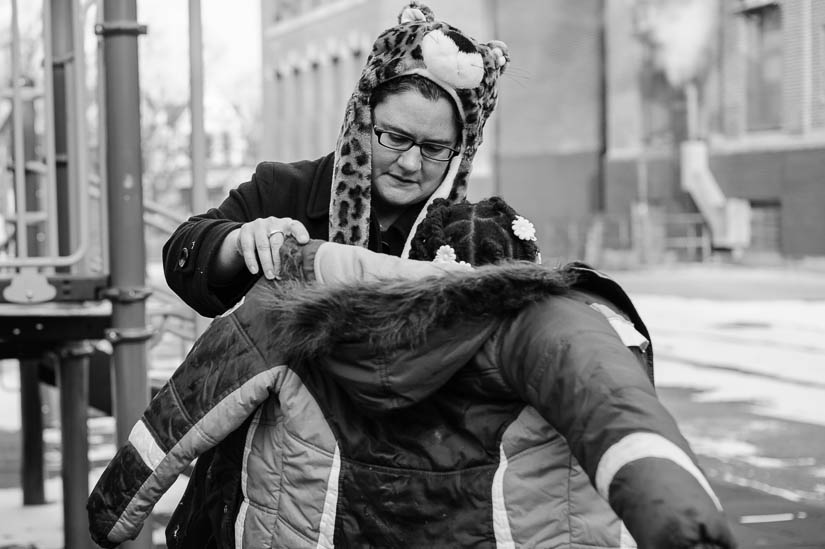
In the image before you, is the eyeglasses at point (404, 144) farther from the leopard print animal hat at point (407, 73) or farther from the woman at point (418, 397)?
the woman at point (418, 397)

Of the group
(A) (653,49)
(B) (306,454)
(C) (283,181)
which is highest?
(A) (653,49)

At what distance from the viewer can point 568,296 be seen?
1.64 m

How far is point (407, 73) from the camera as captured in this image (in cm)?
218

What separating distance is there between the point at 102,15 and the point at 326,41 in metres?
28.3

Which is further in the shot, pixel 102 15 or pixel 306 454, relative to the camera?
pixel 102 15

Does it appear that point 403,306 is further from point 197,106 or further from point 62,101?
point 62,101

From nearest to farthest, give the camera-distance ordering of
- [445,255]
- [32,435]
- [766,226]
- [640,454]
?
[640,454]
[445,255]
[32,435]
[766,226]

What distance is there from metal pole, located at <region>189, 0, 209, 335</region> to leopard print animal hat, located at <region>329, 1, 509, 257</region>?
6.46 ft

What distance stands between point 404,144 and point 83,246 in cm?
200

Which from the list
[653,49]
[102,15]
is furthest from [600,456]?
[653,49]

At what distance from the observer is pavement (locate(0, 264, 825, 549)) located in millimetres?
5199

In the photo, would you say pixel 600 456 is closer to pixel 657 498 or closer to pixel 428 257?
pixel 657 498

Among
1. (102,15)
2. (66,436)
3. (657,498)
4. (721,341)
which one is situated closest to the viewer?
(657,498)

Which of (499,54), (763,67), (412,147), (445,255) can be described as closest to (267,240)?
(445,255)
